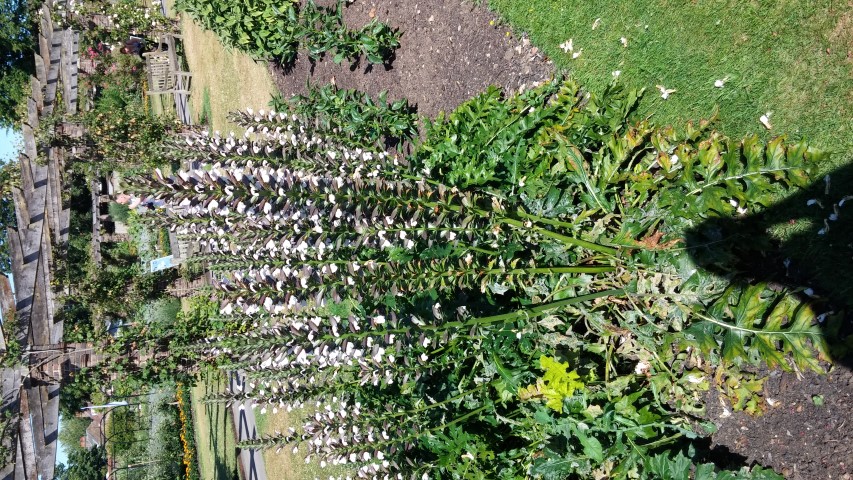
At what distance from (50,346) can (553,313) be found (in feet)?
30.1

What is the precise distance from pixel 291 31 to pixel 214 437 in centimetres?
1112

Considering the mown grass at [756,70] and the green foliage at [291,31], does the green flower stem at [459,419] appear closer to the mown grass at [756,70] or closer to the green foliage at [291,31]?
the mown grass at [756,70]

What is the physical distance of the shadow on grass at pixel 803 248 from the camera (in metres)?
3.53

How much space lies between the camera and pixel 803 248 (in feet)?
12.3

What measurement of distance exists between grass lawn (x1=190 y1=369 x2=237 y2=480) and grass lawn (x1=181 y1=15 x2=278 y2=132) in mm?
5988

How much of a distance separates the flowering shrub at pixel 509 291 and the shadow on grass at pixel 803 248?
0.44 ft

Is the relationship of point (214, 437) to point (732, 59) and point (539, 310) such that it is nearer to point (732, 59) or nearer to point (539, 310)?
point (539, 310)

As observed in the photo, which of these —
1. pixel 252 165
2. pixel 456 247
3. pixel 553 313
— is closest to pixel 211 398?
pixel 252 165

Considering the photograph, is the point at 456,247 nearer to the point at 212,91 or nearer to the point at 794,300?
the point at 794,300

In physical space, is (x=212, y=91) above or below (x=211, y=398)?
above

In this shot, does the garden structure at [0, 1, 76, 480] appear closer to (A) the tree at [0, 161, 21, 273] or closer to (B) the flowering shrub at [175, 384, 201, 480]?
(A) the tree at [0, 161, 21, 273]

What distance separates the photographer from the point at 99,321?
39.0 feet

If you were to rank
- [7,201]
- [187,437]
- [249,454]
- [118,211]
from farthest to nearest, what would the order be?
[7,201] < [118,211] < [187,437] < [249,454]

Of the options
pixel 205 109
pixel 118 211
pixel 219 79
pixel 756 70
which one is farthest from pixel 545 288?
pixel 118 211
